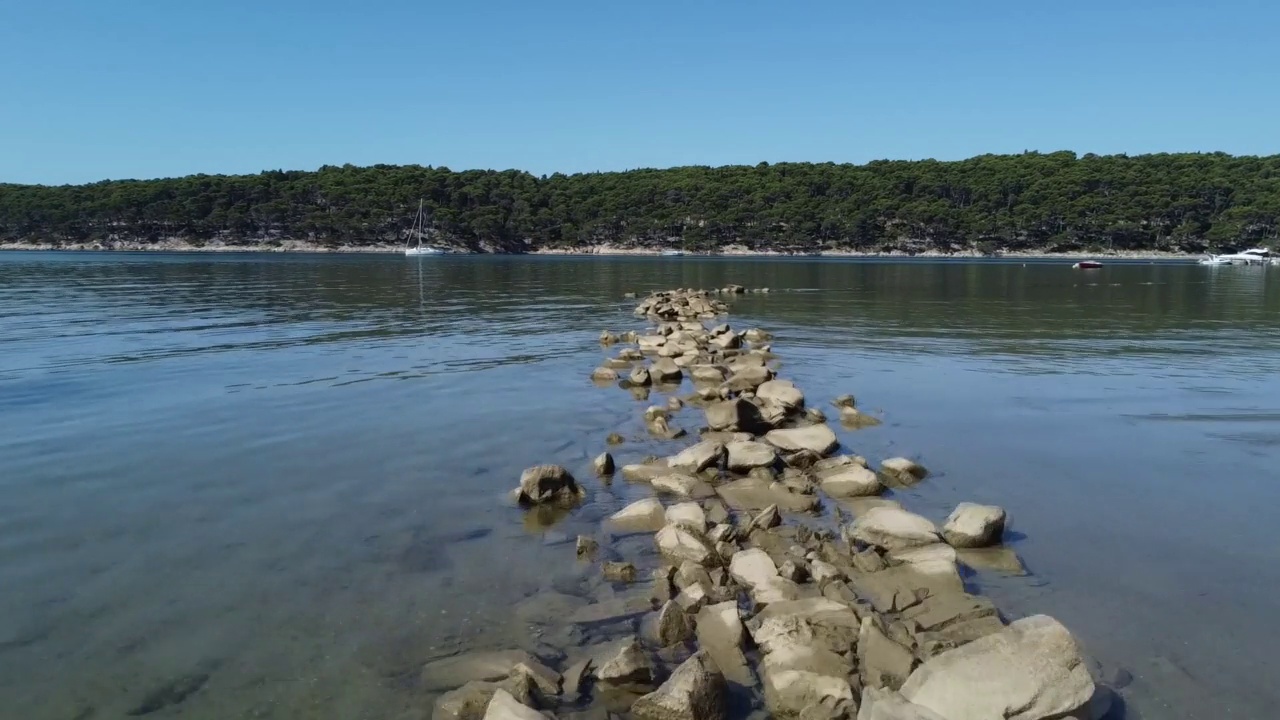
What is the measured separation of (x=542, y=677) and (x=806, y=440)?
6.42m

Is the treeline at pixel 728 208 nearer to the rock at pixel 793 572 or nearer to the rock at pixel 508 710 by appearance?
the rock at pixel 793 572

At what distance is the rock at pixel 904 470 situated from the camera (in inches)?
397

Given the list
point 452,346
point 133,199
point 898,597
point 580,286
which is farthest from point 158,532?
point 133,199

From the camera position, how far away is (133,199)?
522 feet

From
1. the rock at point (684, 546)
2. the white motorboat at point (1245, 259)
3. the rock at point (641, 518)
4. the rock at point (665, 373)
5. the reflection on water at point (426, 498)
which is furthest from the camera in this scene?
the white motorboat at point (1245, 259)

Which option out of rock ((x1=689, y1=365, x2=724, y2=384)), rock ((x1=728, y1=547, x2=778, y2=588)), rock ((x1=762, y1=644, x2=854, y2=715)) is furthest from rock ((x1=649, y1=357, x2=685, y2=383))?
rock ((x1=762, y1=644, x2=854, y2=715))

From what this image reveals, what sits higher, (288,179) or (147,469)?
(288,179)

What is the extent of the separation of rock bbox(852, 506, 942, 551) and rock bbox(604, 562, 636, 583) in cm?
222

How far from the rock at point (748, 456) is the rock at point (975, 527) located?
2607 mm

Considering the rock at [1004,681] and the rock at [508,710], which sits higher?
the rock at [1004,681]

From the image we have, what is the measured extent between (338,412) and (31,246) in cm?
18619

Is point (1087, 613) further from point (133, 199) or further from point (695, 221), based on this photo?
point (133, 199)

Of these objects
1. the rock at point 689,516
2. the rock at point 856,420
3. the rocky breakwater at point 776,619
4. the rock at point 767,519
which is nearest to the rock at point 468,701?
the rocky breakwater at point 776,619

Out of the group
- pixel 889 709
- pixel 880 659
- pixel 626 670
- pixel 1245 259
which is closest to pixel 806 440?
pixel 880 659
